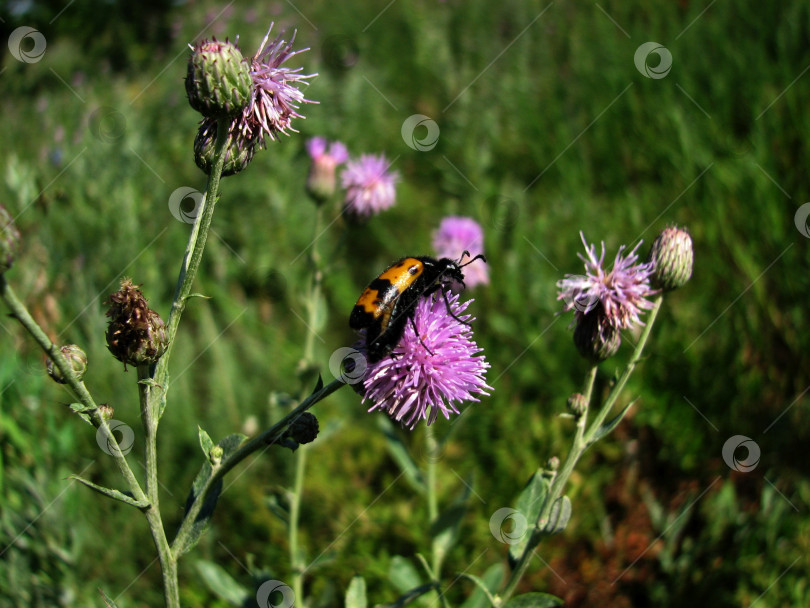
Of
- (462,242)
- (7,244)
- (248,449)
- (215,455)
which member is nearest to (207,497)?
(215,455)

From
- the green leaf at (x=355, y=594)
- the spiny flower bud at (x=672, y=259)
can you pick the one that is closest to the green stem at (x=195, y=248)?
the green leaf at (x=355, y=594)

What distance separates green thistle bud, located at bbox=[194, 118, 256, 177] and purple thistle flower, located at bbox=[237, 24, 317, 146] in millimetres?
24

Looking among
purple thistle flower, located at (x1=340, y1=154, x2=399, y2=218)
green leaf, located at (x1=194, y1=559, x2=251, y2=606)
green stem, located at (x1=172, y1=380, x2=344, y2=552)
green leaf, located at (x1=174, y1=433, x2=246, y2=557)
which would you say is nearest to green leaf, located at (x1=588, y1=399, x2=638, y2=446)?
green stem, located at (x1=172, y1=380, x2=344, y2=552)

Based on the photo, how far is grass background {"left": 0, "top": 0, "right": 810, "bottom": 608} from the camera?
9.58ft

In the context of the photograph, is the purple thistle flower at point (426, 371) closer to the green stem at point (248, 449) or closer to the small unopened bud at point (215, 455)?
the green stem at point (248, 449)

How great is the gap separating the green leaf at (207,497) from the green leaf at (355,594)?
50cm

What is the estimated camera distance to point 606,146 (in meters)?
5.27

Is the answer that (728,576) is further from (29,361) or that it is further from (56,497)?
(29,361)

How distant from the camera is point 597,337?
1.91m

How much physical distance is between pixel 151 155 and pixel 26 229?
1391 mm

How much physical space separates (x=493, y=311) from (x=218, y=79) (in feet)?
10.2

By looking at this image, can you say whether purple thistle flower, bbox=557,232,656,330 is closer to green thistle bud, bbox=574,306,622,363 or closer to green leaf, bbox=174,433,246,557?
green thistle bud, bbox=574,306,622,363

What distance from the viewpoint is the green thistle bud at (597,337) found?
6.26 feet

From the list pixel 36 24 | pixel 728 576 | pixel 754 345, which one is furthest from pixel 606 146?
pixel 36 24
